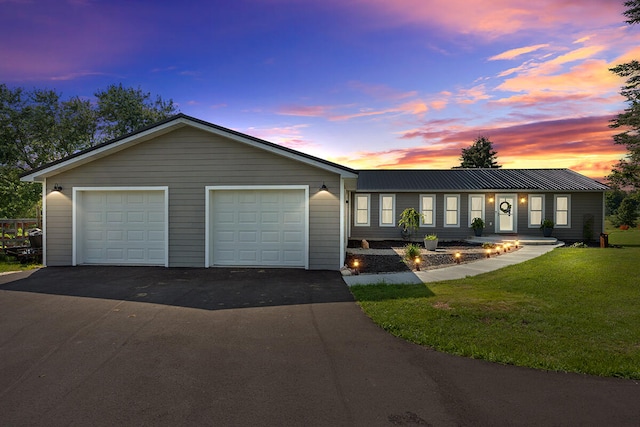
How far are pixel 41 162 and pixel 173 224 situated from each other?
861 inches

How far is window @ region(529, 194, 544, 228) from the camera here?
66.5 feet

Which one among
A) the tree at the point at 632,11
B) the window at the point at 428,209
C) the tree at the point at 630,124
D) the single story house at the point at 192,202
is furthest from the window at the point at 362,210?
the tree at the point at 632,11

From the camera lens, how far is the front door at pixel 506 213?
20.3 meters

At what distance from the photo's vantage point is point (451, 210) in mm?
20719

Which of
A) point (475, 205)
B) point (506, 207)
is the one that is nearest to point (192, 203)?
point (475, 205)

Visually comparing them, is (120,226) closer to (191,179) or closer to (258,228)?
(191,179)

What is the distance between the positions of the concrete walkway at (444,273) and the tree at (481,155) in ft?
123

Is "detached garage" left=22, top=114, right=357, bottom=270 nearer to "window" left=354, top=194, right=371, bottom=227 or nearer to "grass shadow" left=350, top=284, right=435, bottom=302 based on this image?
"grass shadow" left=350, top=284, right=435, bottom=302

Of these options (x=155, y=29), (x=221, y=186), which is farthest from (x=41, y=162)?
(x=221, y=186)

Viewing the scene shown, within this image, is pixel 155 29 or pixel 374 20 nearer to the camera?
pixel 374 20

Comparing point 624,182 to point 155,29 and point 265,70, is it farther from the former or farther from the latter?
point 155,29

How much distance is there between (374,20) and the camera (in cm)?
1230

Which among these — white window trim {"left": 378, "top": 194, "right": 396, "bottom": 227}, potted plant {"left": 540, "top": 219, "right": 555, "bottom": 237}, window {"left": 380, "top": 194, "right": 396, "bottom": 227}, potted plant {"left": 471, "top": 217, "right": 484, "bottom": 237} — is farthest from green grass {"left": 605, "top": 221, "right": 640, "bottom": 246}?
window {"left": 380, "top": 194, "right": 396, "bottom": 227}

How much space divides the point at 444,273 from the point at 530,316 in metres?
4.44
